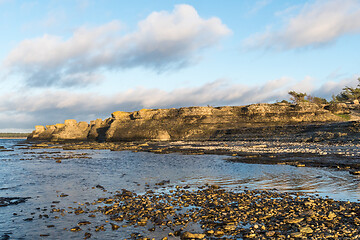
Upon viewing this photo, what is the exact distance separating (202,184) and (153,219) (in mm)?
7145

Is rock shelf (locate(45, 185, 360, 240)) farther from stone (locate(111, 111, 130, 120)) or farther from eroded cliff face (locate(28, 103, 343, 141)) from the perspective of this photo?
stone (locate(111, 111, 130, 120))

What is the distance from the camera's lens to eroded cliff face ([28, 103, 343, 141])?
80.4 metres

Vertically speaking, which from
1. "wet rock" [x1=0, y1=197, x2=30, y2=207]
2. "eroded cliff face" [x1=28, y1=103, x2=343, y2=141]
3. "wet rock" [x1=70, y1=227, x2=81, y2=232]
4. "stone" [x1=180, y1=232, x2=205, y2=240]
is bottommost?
"wet rock" [x1=0, y1=197, x2=30, y2=207]

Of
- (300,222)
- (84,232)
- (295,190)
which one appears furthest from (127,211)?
(295,190)

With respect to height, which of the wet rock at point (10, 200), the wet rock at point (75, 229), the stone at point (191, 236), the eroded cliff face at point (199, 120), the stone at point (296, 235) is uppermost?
the eroded cliff face at point (199, 120)

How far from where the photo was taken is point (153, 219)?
29.8ft

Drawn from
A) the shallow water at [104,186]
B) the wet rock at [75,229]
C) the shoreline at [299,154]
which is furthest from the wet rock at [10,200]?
the shoreline at [299,154]

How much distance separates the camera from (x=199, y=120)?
93000mm

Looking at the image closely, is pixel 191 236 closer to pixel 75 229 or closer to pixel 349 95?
pixel 75 229

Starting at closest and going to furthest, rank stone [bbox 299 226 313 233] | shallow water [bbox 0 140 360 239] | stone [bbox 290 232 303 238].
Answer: stone [bbox 290 232 303 238] → stone [bbox 299 226 313 233] → shallow water [bbox 0 140 360 239]

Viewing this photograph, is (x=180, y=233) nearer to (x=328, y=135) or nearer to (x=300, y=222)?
(x=300, y=222)

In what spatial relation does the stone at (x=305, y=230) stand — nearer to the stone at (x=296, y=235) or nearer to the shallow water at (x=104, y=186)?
the stone at (x=296, y=235)

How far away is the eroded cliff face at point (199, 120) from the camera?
3167 inches

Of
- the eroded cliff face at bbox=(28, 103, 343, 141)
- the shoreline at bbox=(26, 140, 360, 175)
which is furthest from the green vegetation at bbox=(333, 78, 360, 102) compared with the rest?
the shoreline at bbox=(26, 140, 360, 175)
